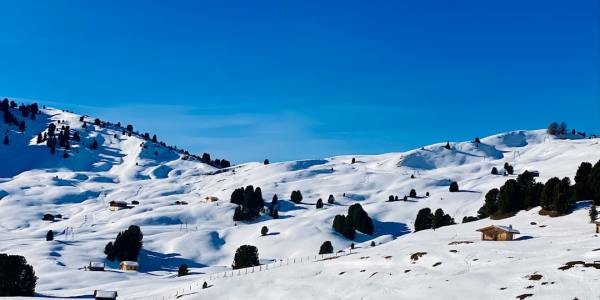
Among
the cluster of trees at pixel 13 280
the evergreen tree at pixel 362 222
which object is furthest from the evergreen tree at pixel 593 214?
the cluster of trees at pixel 13 280

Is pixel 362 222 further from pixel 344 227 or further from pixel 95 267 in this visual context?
pixel 95 267

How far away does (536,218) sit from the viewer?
9056 centimetres

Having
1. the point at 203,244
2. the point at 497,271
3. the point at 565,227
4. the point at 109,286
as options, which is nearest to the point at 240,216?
the point at 203,244

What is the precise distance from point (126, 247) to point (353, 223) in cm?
4849

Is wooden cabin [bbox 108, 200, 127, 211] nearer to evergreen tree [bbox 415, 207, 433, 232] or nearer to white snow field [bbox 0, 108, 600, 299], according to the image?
white snow field [bbox 0, 108, 600, 299]

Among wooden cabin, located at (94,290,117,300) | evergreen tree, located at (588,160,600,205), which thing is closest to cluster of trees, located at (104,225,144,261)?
wooden cabin, located at (94,290,117,300)

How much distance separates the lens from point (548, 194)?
3639 inches

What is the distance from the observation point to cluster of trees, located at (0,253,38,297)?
82.6 meters

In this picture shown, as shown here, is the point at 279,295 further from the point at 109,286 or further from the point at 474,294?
the point at 109,286

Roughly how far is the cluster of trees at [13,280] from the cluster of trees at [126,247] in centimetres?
3850

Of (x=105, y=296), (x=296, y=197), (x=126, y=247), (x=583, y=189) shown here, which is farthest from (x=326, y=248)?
(x=296, y=197)

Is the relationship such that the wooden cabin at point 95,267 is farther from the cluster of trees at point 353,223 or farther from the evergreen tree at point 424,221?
the evergreen tree at point 424,221

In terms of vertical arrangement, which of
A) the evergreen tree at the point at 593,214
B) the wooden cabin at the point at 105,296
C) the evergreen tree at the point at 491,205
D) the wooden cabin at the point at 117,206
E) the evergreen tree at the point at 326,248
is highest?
the wooden cabin at the point at 117,206

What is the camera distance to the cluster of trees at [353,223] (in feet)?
451
